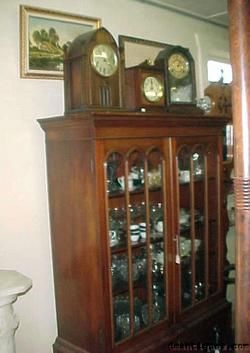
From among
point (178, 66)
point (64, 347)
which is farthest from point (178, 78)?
point (64, 347)

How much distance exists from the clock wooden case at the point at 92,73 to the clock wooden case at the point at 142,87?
0.14m

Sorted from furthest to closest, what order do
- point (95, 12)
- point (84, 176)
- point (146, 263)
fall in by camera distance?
1. point (95, 12)
2. point (146, 263)
3. point (84, 176)

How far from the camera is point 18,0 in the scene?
1.86 meters

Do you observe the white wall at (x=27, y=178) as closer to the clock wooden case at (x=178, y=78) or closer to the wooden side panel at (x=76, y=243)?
the wooden side panel at (x=76, y=243)

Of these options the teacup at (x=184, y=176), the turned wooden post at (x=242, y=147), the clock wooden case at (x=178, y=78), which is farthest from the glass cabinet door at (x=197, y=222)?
the turned wooden post at (x=242, y=147)

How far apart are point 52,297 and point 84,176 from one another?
0.78 metres

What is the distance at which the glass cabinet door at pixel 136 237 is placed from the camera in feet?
5.99

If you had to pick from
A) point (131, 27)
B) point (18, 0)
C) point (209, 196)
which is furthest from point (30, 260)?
point (131, 27)

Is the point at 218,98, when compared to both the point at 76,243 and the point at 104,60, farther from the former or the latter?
the point at 76,243

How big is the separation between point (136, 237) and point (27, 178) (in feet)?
2.12

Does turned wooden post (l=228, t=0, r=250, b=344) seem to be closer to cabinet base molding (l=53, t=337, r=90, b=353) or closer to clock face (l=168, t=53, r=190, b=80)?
cabinet base molding (l=53, t=337, r=90, b=353)

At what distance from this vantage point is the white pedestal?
1576 mm

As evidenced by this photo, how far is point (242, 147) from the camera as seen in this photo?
816 millimetres

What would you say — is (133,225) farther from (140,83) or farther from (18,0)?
(18,0)
